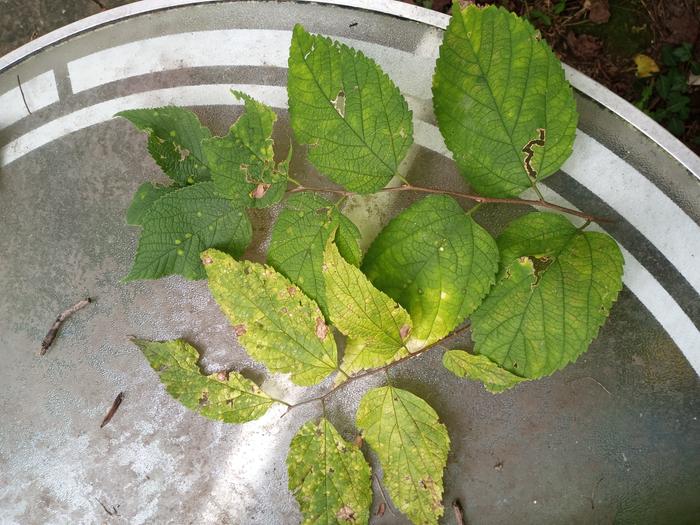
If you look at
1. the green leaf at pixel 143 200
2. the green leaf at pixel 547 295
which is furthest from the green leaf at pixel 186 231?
the green leaf at pixel 547 295

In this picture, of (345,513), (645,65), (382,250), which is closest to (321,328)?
(382,250)

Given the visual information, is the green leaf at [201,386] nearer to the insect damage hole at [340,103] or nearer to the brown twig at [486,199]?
the brown twig at [486,199]

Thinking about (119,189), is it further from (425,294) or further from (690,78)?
(690,78)

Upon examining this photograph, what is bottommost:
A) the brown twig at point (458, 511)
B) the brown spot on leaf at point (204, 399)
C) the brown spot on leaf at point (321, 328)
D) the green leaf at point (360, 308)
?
the brown twig at point (458, 511)

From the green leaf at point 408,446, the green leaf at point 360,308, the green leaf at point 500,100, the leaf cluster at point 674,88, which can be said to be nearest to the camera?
the green leaf at point 500,100

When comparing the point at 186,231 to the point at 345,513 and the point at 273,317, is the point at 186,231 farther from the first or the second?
the point at 345,513
